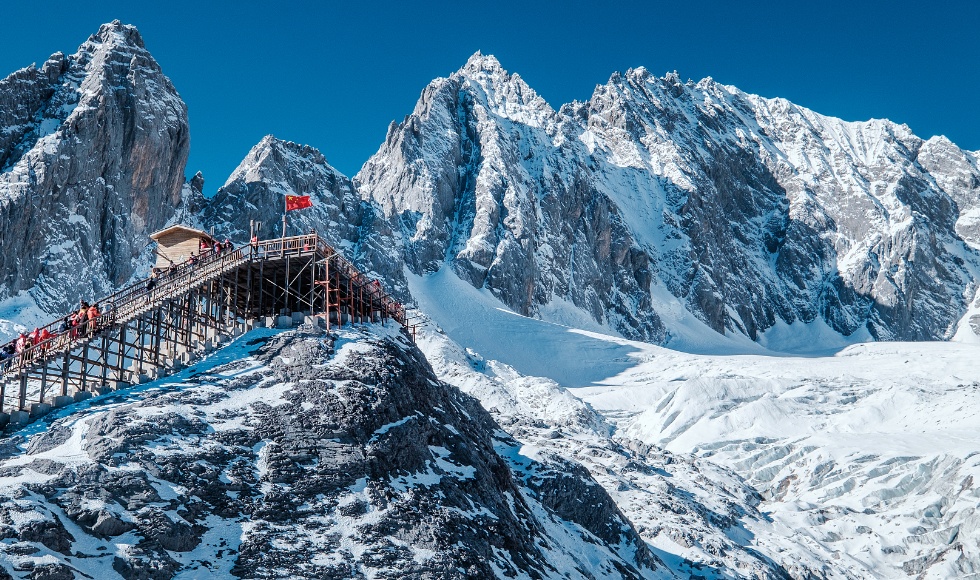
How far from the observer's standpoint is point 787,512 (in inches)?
5002

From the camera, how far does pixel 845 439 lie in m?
152

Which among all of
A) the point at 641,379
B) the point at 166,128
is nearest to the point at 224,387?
the point at 166,128

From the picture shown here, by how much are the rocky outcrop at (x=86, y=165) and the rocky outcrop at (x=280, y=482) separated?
91.3 m

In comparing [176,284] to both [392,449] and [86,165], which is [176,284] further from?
[86,165]

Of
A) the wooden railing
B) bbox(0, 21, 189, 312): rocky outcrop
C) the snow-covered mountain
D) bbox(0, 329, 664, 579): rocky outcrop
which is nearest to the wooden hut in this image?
the wooden railing

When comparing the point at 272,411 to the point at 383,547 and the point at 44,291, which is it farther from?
the point at 44,291

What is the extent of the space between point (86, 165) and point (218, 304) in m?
98.0

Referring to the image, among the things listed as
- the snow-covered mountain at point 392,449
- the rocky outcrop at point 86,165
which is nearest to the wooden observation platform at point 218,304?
the snow-covered mountain at point 392,449

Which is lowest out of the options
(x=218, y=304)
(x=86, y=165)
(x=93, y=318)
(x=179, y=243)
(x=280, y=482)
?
(x=280, y=482)

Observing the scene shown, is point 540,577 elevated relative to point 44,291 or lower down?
lower down

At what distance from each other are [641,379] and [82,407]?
152 m

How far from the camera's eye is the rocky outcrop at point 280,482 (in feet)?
144

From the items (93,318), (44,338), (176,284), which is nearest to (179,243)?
(176,284)

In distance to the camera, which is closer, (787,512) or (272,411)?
(272,411)
